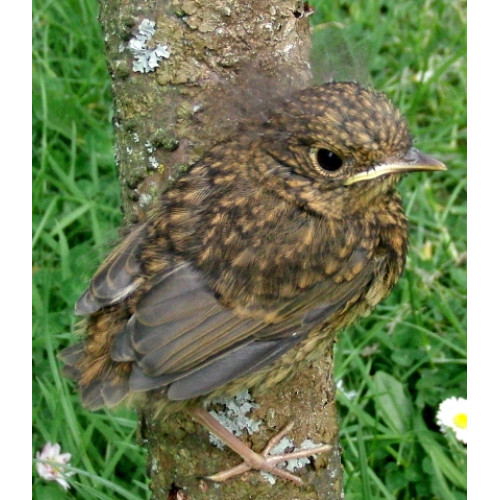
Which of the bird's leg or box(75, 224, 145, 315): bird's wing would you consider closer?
box(75, 224, 145, 315): bird's wing

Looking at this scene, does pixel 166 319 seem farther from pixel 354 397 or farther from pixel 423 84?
pixel 423 84

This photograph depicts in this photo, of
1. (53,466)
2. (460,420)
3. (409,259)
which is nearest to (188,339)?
(53,466)

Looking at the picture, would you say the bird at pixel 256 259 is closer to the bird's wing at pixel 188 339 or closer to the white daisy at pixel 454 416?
the bird's wing at pixel 188 339

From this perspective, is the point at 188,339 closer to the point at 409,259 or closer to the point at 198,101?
the point at 198,101

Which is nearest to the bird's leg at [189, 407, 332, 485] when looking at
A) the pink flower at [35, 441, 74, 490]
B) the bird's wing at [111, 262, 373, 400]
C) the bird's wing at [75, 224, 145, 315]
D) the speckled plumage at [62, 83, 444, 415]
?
the speckled plumage at [62, 83, 444, 415]

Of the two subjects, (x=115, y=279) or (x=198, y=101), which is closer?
(x=115, y=279)

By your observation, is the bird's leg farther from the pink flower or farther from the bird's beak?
the bird's beak
